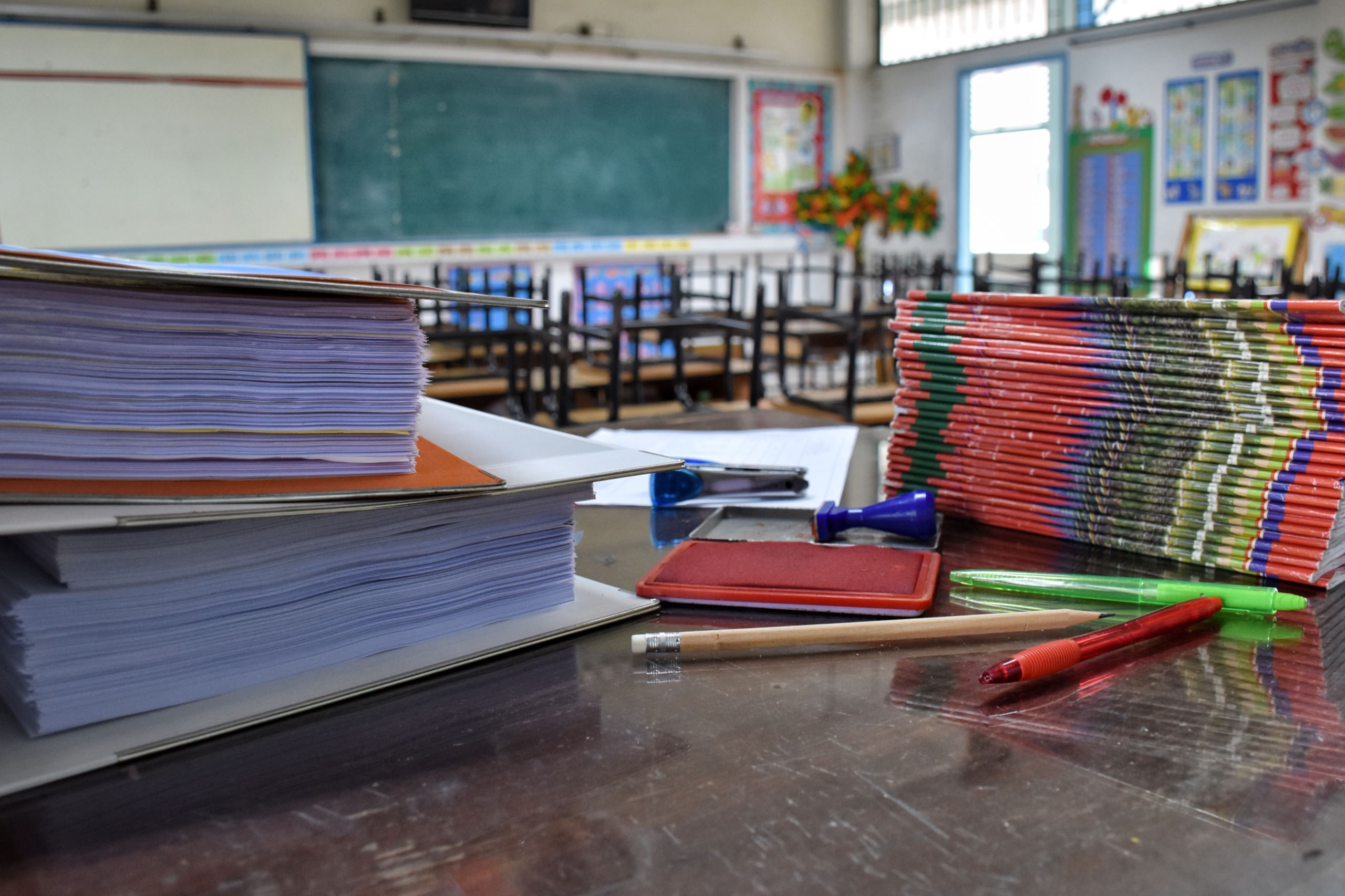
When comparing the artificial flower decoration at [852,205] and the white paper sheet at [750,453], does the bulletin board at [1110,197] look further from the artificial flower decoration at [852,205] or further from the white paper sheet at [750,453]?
the white paper sheet at [750,453]

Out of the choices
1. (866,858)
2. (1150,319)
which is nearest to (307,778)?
(866,858)

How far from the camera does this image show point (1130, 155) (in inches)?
271

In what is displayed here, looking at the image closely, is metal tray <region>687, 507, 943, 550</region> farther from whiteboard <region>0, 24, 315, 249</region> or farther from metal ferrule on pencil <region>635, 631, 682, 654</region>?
whiteboard <region>0, 24, 315, 249</region>

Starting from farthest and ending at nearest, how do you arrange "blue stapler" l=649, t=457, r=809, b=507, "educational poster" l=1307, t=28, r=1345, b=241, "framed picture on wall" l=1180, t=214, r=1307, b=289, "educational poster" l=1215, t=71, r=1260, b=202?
"educational poster" l=1215, t=71, r=1260, b=202 < "framed picture on wall" l=1180, t=214, r=1307, b=289 < "educational poster" l=1307, t=28, r=1345, b=241 < "blue stapler" l=649, t=457, r=809, b=507

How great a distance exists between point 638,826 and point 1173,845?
22cm

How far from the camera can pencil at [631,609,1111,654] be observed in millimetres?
657

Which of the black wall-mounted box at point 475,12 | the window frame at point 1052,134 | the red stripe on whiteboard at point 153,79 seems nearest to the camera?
the red stripe on whiteboard at point 153,79

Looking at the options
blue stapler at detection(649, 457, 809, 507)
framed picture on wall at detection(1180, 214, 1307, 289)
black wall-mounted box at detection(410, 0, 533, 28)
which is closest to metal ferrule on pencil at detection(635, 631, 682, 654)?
blue stapler at detection(649, 457, 809, 507)

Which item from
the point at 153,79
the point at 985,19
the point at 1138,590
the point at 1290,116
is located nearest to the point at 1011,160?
the point at 985,19

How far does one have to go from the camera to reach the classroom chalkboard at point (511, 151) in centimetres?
703

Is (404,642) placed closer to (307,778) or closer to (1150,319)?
(307,778)

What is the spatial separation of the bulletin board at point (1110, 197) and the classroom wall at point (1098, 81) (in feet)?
0.24

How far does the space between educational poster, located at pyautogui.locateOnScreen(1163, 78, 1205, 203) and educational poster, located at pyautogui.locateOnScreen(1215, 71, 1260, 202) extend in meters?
0.09

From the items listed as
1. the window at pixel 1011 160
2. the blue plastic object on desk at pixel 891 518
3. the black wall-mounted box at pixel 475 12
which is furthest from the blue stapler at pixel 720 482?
the window at pixel 1011 160
